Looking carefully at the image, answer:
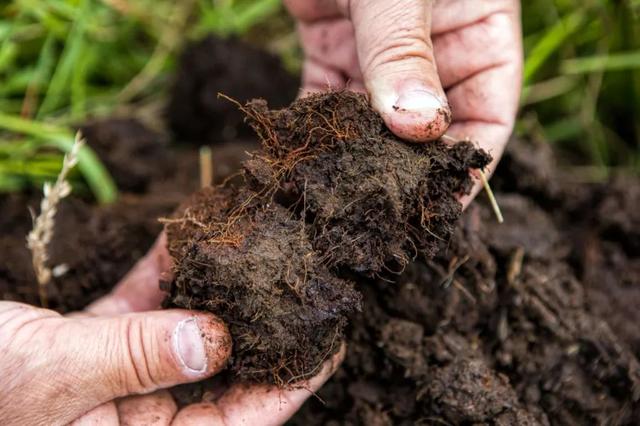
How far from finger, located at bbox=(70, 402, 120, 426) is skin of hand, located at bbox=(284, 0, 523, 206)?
985 millimetres

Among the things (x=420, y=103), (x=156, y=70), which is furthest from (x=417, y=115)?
(x=156, y=70)

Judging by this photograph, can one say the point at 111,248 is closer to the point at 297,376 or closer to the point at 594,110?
the point at 297,376

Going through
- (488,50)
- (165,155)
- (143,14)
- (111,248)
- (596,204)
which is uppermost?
(143,14)

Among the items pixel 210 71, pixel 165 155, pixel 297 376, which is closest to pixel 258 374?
pixel 297 376

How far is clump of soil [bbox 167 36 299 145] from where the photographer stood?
107 inches

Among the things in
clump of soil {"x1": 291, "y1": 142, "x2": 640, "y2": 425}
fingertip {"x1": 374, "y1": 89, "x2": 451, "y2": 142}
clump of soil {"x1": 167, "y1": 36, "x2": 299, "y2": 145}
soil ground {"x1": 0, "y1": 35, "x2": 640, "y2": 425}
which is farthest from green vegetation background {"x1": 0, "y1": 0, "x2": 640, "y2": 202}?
fingertip {"x1": 374, "y1": 89, "x2": 451, "y2": 142}

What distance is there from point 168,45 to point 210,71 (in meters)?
0.41

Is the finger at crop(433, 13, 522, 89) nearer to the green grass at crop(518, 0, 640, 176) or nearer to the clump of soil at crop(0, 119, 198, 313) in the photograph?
the green grass at crop(518, 0, 640, 176)

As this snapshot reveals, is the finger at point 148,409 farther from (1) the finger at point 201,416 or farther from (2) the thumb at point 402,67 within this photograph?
(2) the thumb at point 402,67

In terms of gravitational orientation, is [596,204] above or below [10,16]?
below

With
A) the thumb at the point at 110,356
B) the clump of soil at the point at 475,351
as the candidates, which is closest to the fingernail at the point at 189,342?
the thumb at the point at 110,356

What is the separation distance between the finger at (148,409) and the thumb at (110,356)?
0.10 metres

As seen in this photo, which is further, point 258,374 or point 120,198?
point 120,198

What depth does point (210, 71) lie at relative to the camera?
108 inches
